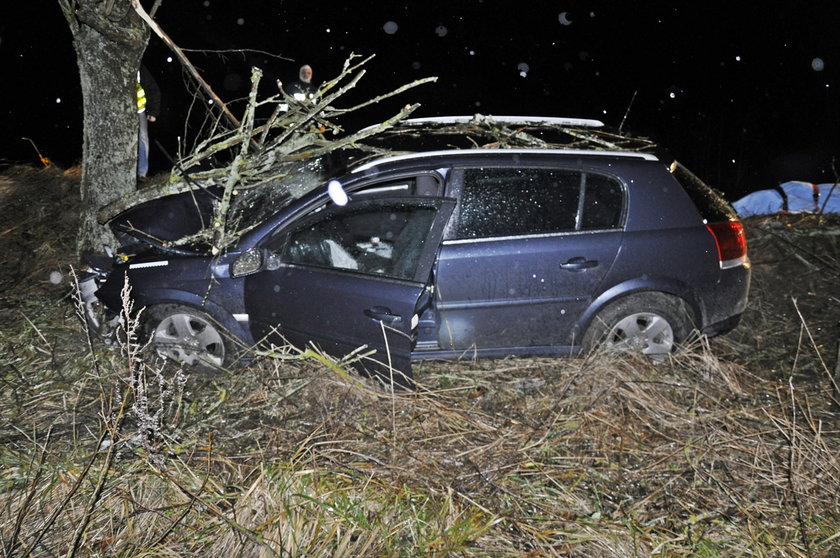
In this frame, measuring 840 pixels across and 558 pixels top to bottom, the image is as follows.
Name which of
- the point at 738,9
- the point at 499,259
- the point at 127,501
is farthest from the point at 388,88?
the point at 127,501

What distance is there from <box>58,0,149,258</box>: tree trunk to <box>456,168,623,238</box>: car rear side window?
3.20 meters

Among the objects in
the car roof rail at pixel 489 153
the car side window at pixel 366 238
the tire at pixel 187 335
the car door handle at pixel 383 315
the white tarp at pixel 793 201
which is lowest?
the tire at pixel 187 335

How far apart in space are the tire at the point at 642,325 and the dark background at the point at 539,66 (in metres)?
8.70

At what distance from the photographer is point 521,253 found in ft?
12.5

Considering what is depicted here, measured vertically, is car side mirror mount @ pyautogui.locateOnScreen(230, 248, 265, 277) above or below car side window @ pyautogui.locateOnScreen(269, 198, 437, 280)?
below

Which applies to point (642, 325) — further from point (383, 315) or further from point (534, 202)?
point (383, 315)

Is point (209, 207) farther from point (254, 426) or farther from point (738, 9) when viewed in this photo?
point (738, 9)

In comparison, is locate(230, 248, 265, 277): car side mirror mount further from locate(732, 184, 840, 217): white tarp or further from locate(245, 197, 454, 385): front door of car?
locate(732, 184, 840, 217): white tarp

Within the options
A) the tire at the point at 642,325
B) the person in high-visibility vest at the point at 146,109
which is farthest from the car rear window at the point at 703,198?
the person in high-visibility vest at the point at 146,109

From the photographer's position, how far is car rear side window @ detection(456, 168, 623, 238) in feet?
12.7

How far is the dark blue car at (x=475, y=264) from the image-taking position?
3.72m

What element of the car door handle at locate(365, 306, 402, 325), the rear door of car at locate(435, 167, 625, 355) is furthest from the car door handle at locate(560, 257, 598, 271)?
the car door handle at locate(365, 306, 402, 325)

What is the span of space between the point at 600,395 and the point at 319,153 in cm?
247

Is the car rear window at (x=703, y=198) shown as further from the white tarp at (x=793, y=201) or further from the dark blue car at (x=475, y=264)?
the white tarp at (x=793, y=201)
